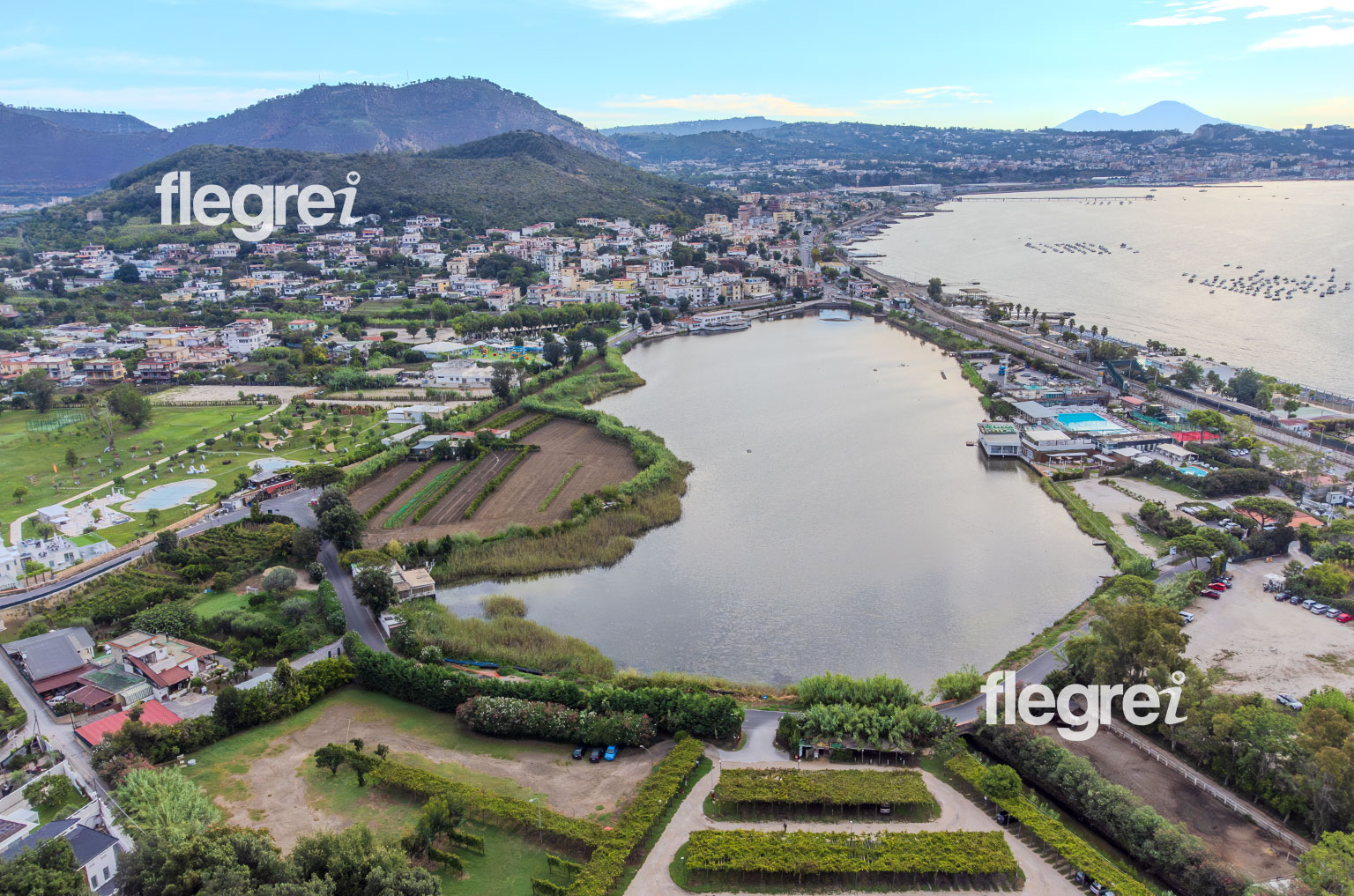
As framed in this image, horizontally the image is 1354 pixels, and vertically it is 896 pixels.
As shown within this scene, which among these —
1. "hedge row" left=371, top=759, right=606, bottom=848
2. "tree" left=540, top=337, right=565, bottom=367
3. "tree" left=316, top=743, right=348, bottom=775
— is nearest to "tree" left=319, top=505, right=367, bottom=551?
"tree" left=316, top=743, right=348, bottom=775

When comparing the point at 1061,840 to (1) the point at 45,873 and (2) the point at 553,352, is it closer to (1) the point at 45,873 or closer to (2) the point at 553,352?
(1) the point at 45,873

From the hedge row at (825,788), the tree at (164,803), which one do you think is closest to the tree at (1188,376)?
the hedge row at (825,788)

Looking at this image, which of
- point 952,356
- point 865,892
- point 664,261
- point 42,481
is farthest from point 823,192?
point 865,892

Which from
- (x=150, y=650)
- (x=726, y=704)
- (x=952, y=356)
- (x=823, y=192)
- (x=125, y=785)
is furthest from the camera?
(x=823, y=192)

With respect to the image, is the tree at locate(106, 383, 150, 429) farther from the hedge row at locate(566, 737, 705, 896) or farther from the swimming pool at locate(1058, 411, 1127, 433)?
the swimming pool at locate(1058, 411, 1127, 433)

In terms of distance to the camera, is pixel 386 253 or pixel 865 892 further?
pixel 386 253

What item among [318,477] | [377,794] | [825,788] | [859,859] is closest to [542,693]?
[377,794]

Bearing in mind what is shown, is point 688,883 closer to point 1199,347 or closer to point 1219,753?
point 1219,753
